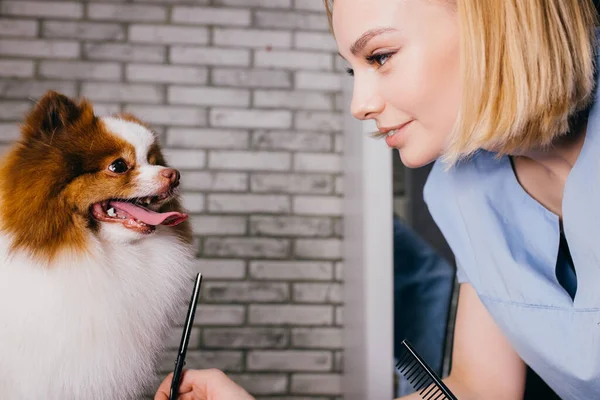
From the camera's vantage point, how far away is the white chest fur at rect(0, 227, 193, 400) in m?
0.65

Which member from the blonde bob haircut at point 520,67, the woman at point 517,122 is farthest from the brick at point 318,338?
the blonde bob haircut at point 520,67

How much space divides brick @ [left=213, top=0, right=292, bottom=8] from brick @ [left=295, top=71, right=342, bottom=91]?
297 millimetres

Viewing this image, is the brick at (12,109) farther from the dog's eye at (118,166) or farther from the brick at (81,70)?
the dog's eye at (118,166)

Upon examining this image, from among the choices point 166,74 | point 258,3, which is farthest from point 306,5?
point 166,74

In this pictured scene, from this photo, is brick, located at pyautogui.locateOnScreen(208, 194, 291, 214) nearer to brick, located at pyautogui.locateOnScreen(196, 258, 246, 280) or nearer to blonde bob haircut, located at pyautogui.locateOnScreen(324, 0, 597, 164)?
brick, located at pyautogui.locateOnScreen(196, 258, 246, 280)

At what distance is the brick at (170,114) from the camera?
2.15 metres

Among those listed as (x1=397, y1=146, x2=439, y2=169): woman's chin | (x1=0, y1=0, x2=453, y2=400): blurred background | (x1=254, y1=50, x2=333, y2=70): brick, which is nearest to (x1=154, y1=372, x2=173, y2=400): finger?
(x1=397, y1=146, x2=439, y2=169): woman's chin

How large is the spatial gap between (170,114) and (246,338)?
0.97 m

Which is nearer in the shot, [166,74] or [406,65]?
[406,65]

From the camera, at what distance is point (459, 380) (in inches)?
42.2

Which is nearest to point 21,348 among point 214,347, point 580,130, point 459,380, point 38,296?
point 38,296

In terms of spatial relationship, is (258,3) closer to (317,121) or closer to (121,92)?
(317,121)

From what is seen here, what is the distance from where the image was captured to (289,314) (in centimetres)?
221

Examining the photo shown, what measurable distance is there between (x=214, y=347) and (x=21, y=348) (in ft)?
5.18
